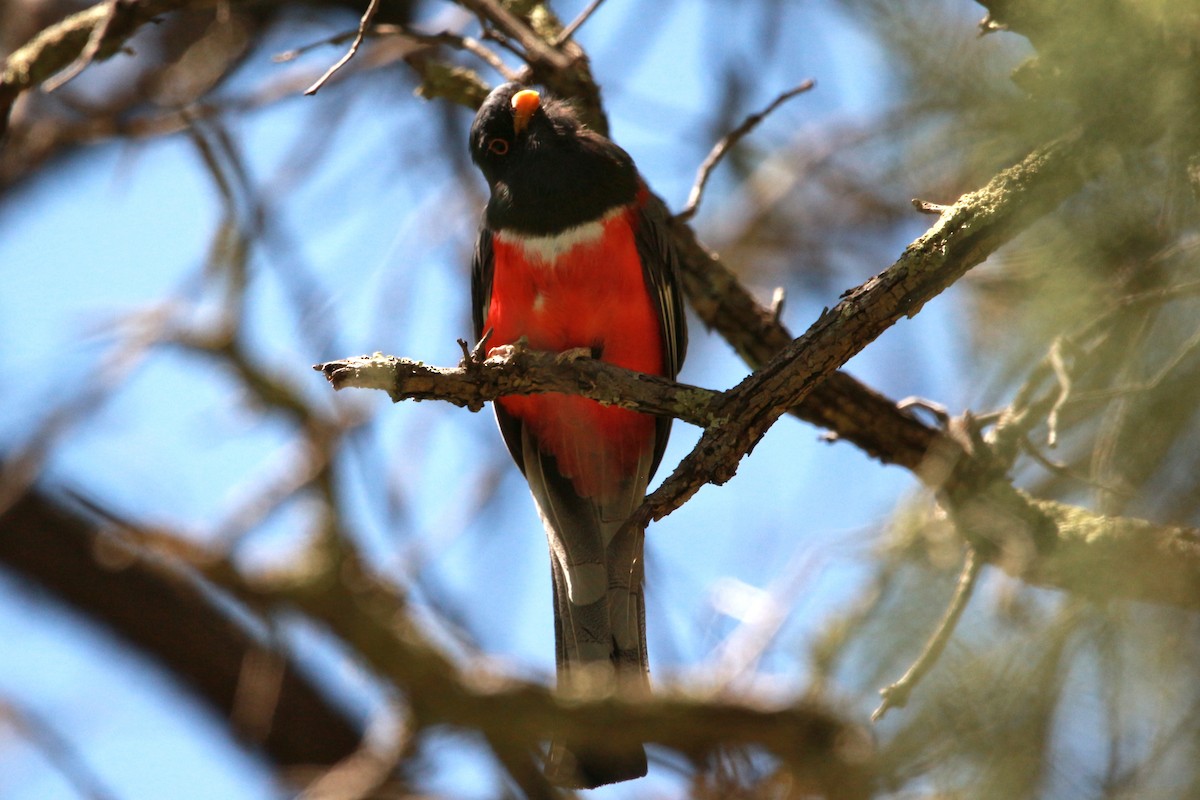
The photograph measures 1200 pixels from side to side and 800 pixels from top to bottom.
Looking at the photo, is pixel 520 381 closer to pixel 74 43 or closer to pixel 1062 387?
pixel 1062 387

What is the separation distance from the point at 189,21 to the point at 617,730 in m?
5.77

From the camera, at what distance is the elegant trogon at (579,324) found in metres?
3.87

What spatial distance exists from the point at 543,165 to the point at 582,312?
61cm

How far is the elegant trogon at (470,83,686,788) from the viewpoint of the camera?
3867 millimetres

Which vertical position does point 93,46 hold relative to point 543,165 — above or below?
above

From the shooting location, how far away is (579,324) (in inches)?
153

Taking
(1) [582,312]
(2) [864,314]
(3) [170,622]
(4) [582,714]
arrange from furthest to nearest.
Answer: (3) [170,622] < (1) [582,312] < (4) [582,714] < (2) [864,314]

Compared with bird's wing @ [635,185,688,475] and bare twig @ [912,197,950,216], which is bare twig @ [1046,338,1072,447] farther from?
bird's wing @ [635,185,688,475]

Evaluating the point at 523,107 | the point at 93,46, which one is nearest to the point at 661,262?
the point at 523,107

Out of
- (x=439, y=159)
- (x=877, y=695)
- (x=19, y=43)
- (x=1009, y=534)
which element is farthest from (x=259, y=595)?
(x=19, y=43)

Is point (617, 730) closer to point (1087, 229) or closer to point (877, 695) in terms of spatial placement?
point (877, 695)

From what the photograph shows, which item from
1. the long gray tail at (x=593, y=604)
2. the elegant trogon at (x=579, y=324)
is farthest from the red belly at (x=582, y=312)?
the long gray tail at (x=593, y=604)

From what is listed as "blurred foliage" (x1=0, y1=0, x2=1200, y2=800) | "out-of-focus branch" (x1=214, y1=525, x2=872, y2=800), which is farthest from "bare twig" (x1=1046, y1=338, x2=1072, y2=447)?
"out-of-focus branch" (x1=214, y1=525, x2=872, y2=800)

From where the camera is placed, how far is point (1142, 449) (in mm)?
2100
